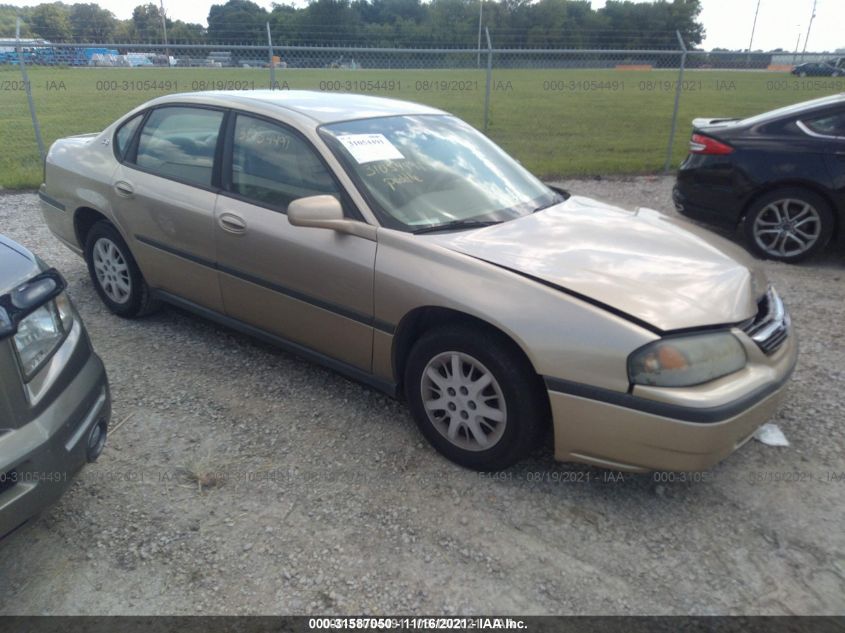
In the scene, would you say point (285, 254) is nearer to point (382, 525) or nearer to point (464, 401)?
point (464, 401)

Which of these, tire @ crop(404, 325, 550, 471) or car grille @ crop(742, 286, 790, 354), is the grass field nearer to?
tire @ crop(404, 325, 550, 471)

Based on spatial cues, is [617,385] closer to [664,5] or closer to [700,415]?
[700,415]

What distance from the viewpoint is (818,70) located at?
19188mm

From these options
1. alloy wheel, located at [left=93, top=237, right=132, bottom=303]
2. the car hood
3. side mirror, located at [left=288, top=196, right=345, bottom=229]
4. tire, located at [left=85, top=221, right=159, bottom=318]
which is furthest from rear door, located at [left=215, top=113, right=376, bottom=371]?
alloy wheel, located at [left=93, top=237, right=132, bottom=303]

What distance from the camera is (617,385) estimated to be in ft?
7.89

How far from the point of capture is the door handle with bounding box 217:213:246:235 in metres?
3.43

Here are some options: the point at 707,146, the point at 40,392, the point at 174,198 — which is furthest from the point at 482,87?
the point at 40,392

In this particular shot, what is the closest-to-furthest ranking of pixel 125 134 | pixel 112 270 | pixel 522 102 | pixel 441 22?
pixel 125 134 < pixel 112 270 < pixel 522 102 < pixel 441 22

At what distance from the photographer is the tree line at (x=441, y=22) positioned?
78.5 ft

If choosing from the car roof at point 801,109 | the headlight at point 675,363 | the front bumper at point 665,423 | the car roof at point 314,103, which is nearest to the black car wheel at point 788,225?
the car roof at point 801,109

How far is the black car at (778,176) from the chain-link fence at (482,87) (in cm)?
357

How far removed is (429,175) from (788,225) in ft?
13.4

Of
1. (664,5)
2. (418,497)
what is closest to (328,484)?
(418,497)

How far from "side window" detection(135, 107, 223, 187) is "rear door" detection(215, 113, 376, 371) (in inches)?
6.9
